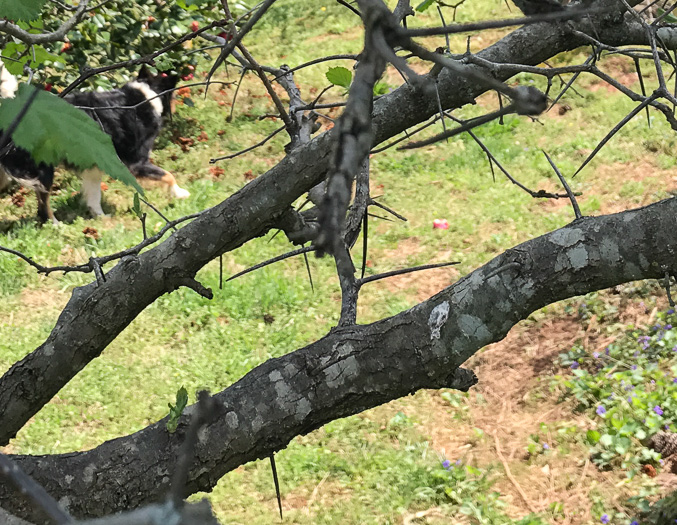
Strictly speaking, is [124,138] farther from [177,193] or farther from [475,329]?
[475,329]

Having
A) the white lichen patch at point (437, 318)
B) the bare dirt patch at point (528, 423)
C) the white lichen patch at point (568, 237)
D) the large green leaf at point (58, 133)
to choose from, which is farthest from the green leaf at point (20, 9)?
the bare dirt patch at point (528, 423)

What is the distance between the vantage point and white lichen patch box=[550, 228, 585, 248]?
1.38m

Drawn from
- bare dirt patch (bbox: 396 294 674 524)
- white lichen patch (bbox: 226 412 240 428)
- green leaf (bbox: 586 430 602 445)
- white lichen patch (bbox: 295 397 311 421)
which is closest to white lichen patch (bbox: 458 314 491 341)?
white lichen patch (bbox: 295 397 311 421)

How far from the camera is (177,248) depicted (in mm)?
→ 1799

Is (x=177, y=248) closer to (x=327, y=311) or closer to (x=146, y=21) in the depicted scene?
(x=327, y=311)

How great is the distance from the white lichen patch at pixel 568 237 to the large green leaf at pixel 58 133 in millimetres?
938

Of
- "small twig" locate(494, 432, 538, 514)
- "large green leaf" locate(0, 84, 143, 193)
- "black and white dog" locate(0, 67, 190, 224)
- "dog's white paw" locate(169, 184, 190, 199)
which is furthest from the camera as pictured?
"dog's white paw" locate(169, 184, 190, 199)

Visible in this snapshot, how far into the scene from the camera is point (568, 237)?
1391 mm

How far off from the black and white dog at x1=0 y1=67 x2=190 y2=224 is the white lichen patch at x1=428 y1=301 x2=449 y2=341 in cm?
502

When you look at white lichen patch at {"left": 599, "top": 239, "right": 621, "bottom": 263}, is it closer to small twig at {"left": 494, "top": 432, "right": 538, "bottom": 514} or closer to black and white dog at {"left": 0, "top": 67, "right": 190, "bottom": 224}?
small twig at {"left": 494, "top": 432, "right": 538, "bottom": 514}

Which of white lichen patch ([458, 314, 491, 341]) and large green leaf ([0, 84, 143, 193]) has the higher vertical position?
large green leaf ([0, 84, 143, 193])

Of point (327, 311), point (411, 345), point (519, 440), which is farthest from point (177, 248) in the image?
point (327, 311)

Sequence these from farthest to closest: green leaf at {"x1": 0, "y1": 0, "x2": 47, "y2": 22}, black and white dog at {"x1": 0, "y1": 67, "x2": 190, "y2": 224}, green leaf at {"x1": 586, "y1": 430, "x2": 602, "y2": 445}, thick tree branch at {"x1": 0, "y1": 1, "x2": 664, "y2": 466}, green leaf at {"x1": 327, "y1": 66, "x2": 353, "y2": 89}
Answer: black and white dog at {"x1": 0, "y1": 67, "x2": 190, "y2": 224}
green leaf at {"x1": 586, "y1": 430, "x2": 602, "y2": 445}
thick tree branch at {"x1": 0, "y1": 1, "x2": 664, "y2": 466}
green leaf at {"x1": 327, "y1": 66, "x2": 353, "y2": 89}
green leaf at {"x1": 0, "y1": 0, "x2": 47, "y2": 22}

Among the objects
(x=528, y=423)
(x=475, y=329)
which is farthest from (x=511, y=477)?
(x=475, y=329)
